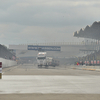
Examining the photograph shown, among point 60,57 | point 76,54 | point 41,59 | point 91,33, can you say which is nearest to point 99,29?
point 91,33

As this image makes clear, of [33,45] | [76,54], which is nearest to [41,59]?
[33,45]

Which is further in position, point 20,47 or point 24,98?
point 20,47

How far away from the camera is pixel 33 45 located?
109250 mm

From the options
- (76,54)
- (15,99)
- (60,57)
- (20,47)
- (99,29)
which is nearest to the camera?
(15,99)

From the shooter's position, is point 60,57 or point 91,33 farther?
point 60,57

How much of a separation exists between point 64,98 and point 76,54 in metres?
142

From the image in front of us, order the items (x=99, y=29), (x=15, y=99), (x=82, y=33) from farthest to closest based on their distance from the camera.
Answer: (x=82, y=33)
(x=99, y=29)
(x=15, y=99)

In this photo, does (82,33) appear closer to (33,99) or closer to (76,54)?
(76,54)

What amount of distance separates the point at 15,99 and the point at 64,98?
1754mm

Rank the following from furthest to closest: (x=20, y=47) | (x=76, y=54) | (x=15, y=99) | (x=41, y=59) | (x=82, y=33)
Result: 1. (x=76, y=54)
2. (x=20, y=47)
3. (x=82, y=33)
4. (x=41, y=59)
5. (x=15, y=99)

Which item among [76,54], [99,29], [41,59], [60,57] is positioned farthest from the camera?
[60,57]

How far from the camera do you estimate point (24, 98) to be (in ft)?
29.6

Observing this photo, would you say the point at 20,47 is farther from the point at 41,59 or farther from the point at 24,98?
the point at 24,98

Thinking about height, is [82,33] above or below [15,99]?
above
